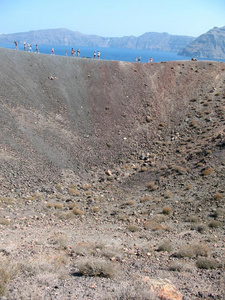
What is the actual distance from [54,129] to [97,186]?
8878 mm

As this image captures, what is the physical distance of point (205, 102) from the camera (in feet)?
117

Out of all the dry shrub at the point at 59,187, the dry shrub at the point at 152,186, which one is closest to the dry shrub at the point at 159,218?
the dry shrub at the point at 152,186

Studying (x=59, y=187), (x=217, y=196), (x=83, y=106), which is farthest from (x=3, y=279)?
(x=83, y=106)

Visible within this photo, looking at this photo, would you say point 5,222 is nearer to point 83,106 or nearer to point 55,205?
point 55,205

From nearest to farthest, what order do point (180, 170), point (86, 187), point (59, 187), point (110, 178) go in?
point (59, 187), point (86, 187), point (180, 170), point (110, 178)

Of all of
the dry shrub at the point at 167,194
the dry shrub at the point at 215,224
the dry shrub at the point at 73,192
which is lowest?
the dry shrub at the point at 73,192

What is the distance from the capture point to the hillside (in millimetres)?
9016

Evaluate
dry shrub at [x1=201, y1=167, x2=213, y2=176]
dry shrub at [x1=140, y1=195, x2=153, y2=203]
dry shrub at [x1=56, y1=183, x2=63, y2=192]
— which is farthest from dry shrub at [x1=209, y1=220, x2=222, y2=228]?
dry shrub at [x1=56, y1=183, x2=63, y2=192]

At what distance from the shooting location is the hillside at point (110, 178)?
29.6 ft

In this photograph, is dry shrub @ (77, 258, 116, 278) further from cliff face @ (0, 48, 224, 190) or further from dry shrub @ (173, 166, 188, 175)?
dry shrub @ (173, 166, 188, 175)

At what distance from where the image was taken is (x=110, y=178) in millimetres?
24953

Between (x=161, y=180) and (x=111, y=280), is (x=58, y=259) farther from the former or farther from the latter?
(x=161, y=180)

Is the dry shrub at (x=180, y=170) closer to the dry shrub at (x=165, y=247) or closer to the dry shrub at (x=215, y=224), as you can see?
the dry shrub at (x=215, y=224)

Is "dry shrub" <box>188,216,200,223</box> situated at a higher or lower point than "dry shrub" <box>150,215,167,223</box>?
higher
